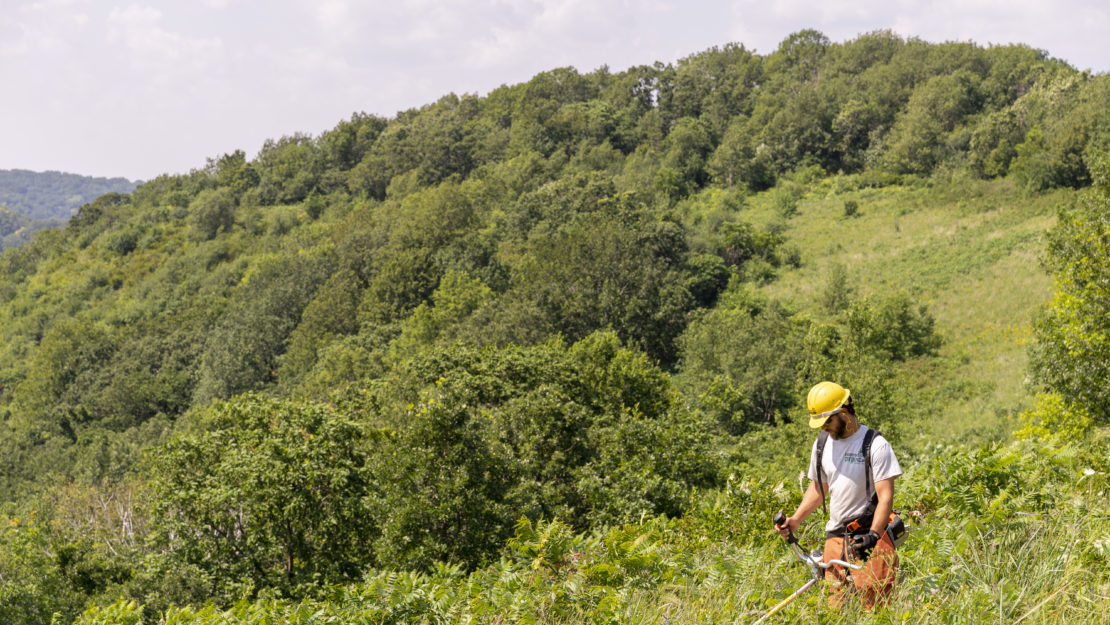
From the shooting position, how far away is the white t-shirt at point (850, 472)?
4.36 meters

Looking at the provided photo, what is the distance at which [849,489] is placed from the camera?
452cm

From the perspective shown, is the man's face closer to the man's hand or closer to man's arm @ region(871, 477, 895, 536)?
man's arm @ region(871, 477, 895, 536)

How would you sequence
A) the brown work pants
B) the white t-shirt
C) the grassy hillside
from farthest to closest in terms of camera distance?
the grassy hillside < the white t-shirt < the brown work pants

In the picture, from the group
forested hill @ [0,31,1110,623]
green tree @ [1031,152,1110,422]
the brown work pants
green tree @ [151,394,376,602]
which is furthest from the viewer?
forested hill @ [0,31,1110,623]

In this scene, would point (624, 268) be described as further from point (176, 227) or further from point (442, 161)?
point (176, 227)

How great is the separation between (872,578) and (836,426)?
982 mm

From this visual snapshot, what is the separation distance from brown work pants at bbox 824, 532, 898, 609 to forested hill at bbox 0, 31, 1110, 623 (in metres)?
1.24

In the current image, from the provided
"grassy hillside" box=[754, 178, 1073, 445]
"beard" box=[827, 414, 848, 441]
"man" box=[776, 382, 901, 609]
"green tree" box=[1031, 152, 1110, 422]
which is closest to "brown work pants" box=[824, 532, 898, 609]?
"man" box=[776, 382, 901, 609]

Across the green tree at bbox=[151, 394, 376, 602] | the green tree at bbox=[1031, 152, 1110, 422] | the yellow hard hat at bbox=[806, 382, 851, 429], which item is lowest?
the green tree at bbox=[151, 394, 376, 602]

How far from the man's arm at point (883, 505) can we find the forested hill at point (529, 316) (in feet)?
3.74

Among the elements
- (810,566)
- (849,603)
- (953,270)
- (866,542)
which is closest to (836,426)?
(866,542)

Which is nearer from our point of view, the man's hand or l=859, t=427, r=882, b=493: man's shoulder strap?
the man's hand

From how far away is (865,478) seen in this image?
4465 millimetres

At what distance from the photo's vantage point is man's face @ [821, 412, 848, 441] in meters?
4.45
